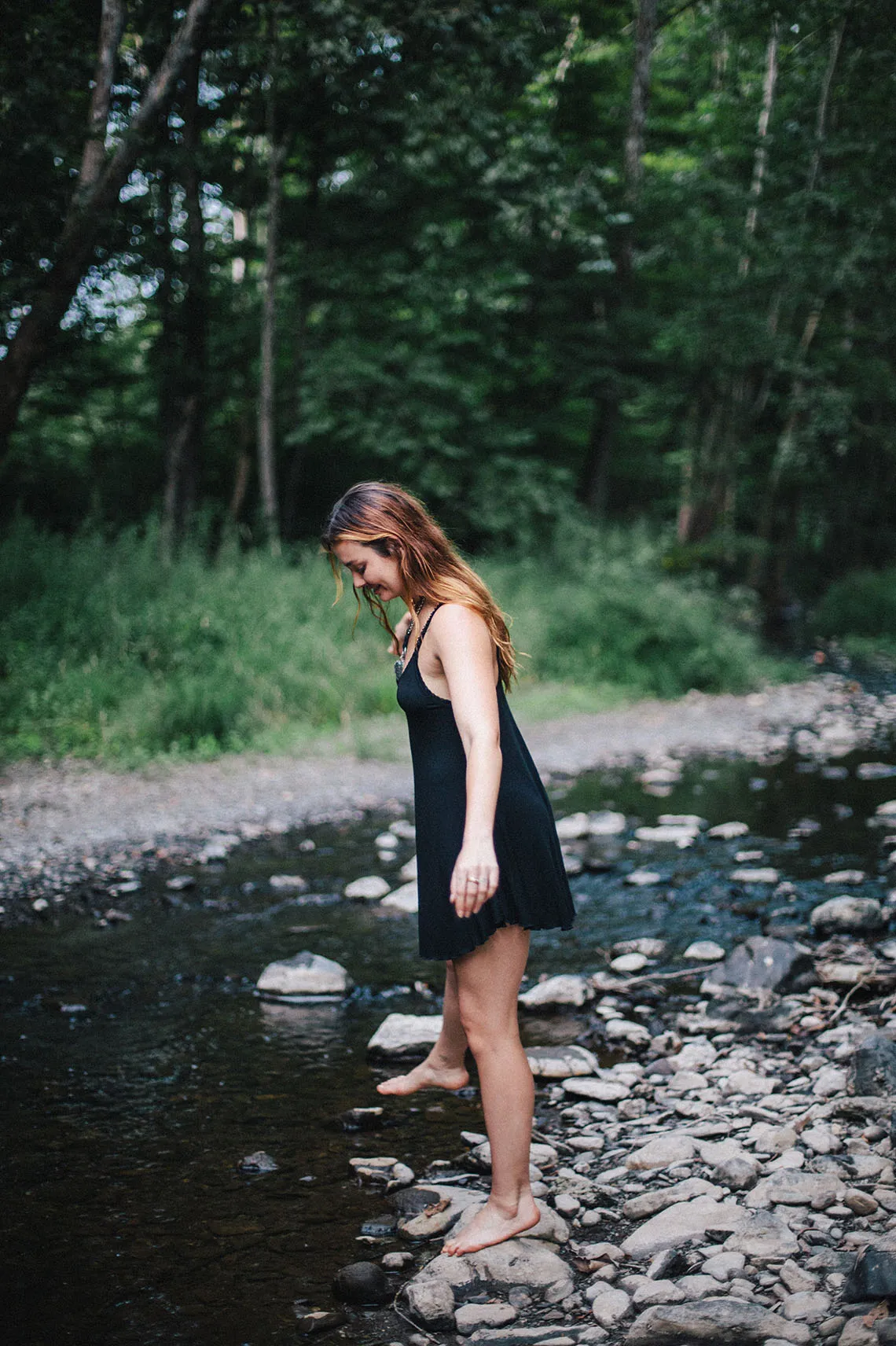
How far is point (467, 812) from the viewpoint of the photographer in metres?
2.38

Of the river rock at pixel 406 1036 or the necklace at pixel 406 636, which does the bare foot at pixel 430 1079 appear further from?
the necklace at pixel 406 636

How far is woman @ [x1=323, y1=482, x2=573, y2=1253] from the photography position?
2436mm

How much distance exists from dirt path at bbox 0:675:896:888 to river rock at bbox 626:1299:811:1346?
4464 mm

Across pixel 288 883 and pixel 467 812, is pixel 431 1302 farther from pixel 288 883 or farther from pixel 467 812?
pixel 288 883

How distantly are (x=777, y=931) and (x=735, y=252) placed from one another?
48.1 ft

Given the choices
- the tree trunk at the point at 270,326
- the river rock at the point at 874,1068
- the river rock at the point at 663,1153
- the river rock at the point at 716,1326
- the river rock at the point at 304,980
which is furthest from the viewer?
the tree trunk at the point at 270,326

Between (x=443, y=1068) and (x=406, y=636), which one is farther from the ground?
(x=406, y=636)

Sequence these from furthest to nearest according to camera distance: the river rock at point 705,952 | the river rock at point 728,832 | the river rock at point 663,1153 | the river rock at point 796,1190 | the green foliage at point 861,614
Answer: the green foliage at point 861,614, the river rock at point 728,832, the river rock at point 705,952, the river rock at point 663,1153, the river rock at point 796,1190

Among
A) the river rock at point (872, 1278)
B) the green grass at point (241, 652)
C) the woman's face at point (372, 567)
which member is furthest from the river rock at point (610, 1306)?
the green grass at point (241, 652)

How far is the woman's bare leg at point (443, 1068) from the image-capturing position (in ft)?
10.6

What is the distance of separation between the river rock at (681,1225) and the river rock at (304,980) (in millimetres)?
1930

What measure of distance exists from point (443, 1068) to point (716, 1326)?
1.32 meters

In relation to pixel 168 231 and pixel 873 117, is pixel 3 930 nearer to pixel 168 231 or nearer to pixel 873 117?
pixel 168 231

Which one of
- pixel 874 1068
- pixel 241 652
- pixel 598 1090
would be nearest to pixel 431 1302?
pixel 598 1090
